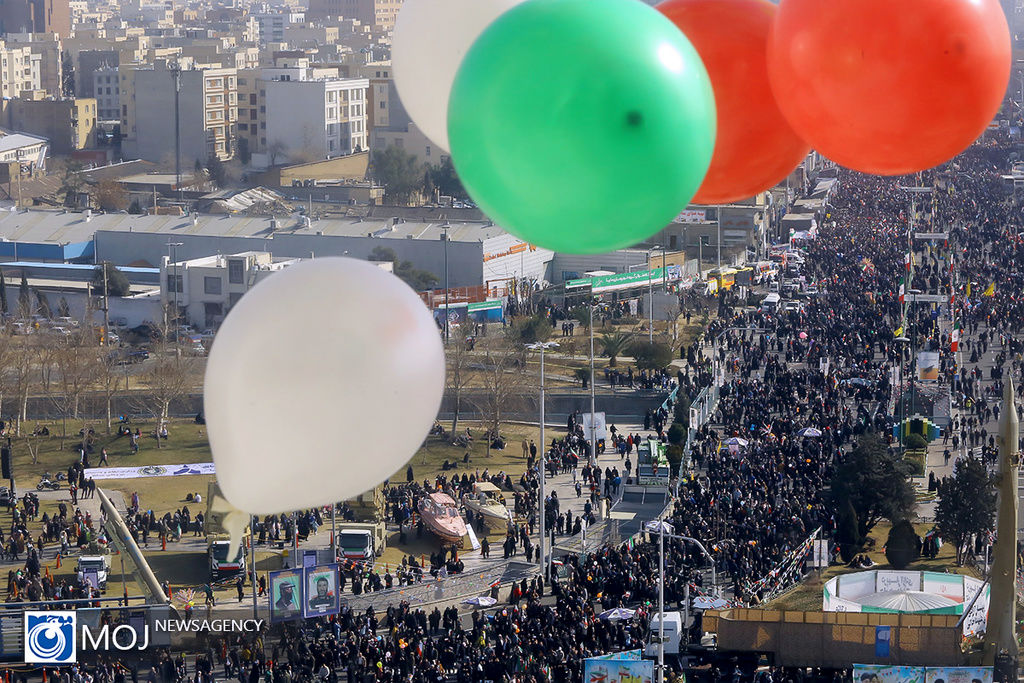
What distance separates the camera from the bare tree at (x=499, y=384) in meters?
31.4

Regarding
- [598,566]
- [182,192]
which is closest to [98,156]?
[182,192]

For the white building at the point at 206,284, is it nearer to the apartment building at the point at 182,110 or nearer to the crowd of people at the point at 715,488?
the crowd of people at the point at 715,488

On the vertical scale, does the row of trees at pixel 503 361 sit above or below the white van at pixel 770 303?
below

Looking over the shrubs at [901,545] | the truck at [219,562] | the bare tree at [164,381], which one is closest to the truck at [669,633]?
the shrubs at [901,545]

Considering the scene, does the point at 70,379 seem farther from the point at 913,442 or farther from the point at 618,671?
the point at 618,671

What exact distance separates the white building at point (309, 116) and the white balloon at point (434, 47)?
7149 centimetres

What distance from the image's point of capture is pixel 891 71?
4109 mm

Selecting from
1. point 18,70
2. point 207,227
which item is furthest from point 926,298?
point 18,70

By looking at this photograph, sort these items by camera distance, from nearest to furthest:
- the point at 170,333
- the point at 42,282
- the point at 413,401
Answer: the point at 413,401 < the point at 170,333 < the point at 42,282

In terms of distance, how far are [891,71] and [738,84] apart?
573 millimetres

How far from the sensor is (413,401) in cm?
438

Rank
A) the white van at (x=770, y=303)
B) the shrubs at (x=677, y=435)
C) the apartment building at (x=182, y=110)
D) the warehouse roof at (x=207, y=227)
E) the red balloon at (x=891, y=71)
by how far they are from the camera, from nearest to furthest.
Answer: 1. the red balloon at (x=891, y=71)
2. the shrubs at (x=677, y=435)
3. the white van at (x=770, y=303)
4. the warehouse roof at (x=207, y=227)
5. the apartment building at (x=182, y=110)

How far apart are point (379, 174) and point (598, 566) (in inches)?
2056

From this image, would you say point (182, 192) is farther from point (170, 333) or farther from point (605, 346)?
point (605, 346)
